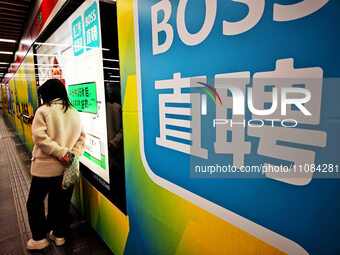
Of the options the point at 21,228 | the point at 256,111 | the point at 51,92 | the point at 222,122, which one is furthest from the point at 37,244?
the point at 256,111

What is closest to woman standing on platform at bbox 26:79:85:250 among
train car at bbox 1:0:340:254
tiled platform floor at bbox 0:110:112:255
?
tiled platform floor at bbox 0:110:112:255

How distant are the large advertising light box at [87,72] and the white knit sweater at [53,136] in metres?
0.19

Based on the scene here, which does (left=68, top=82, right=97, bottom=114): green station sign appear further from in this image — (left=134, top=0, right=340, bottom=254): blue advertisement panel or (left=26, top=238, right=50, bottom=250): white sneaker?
(left=26, top=238, right=50, bottom=250): white sneaker

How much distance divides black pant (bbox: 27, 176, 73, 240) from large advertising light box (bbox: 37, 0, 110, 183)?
0.37 m

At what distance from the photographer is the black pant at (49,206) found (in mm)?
1861

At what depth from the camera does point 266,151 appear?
2.44ft

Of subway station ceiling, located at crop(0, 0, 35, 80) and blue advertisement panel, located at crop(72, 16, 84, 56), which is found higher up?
subway station ceiling, located at crop(0, 0, 35, 80)

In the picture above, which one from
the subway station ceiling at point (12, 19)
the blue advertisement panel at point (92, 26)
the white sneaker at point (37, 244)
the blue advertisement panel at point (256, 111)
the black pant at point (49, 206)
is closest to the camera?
the blue advertisement panel at point (256, 111)

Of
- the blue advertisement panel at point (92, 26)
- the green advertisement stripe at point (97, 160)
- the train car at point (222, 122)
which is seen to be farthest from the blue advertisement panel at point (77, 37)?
the green advertisement stripe at point (97, 160)

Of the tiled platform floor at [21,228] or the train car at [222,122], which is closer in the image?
the train car at [222,122]

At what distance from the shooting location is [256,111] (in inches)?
29.8

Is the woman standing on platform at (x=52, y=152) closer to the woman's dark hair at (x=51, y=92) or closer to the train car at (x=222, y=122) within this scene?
the woman's dark hair at (x=51, y=92)

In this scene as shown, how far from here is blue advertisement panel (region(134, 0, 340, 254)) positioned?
0.61 meters

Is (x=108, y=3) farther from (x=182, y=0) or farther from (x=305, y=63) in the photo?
(x=305, y=63)
